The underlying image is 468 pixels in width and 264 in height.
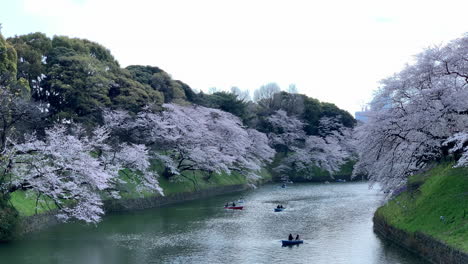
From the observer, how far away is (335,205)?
47.7 m

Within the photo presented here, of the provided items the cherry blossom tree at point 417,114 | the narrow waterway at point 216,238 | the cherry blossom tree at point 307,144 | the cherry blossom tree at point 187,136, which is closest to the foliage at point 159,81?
the cherry blossom tree at point 187,136

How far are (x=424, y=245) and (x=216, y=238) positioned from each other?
13.1m

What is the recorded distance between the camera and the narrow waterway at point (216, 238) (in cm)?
2580

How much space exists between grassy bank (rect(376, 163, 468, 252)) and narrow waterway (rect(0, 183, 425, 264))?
1854 millimetres

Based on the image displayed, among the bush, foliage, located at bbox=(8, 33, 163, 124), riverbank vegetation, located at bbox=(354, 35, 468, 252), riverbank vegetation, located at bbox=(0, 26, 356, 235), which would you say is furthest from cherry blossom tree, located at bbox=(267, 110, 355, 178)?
the bush

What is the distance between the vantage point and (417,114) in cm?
2612

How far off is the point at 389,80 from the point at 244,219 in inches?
660

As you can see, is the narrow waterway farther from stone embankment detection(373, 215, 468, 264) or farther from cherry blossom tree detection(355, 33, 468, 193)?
cherry blossom tree detection(355, 33, 468, 193)

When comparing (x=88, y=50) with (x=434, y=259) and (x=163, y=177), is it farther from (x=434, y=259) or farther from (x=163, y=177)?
(x=434, y=259)

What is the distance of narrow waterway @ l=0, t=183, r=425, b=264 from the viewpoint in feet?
84.6

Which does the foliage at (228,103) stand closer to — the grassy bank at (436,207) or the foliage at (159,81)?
the foliage at (159,81)

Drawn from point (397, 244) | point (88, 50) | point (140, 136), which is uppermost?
point (88, 50)

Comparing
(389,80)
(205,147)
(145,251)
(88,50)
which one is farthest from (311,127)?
(145,251)

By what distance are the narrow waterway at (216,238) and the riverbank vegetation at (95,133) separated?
7.18 feet
